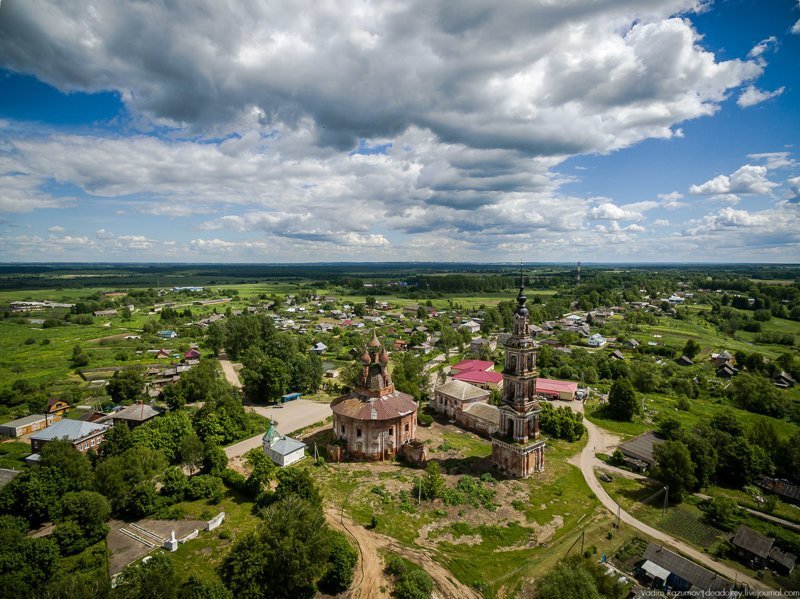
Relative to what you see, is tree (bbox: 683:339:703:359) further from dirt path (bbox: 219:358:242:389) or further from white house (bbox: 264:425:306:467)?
dirt path (bbox: 219:358:242:389)

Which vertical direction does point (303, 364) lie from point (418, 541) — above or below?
above

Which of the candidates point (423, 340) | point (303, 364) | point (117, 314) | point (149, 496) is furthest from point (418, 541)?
point (117, 314)

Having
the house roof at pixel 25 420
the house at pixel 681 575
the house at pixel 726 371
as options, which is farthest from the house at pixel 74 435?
the house at pixel 726 371

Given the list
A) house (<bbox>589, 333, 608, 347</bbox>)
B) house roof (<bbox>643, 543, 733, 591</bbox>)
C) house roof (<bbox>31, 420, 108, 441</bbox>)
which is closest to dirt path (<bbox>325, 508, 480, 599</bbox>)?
house roof (<bbox>643, 543, 733, 591</bbox>)

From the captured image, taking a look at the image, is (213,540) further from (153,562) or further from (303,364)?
(303,364)

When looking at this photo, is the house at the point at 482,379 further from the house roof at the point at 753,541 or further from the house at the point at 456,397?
the house roof at the point at 753,541

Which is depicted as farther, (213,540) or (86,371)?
(86,371)
